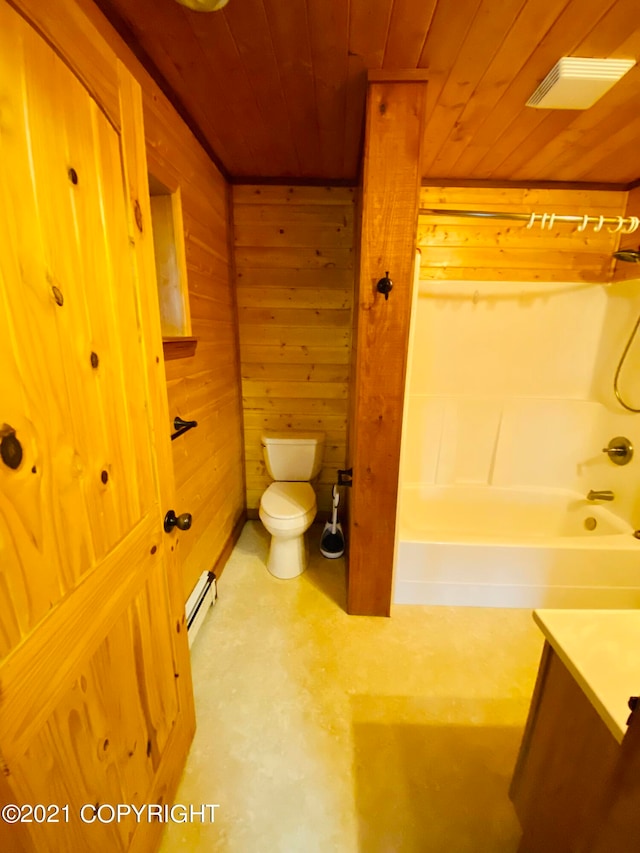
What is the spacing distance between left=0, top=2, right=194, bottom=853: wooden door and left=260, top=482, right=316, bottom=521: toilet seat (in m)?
1.01

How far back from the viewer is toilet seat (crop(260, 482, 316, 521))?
191 centimetres

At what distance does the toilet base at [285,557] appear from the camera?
2.01 metres

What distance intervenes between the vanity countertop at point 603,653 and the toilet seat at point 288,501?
4.23 feet

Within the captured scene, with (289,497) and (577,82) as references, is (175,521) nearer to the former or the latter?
(289,497)

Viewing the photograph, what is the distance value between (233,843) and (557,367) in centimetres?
270

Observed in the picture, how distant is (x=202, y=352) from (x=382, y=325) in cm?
89

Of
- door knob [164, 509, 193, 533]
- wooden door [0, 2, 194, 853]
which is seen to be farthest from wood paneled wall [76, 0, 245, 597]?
wooden door [0, 2, 194, 853]

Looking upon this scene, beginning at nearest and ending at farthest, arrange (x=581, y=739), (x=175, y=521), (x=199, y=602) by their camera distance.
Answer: (x=581, y=739) → (x=175, y=521) → (x=199, y=602)

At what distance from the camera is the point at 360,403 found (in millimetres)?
1485

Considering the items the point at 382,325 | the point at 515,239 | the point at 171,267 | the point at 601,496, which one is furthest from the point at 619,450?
the point at 171,267

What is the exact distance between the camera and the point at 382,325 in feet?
4.62

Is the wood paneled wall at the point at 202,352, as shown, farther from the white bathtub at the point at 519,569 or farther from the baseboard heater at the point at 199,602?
the white bathtub at the point at 519,569

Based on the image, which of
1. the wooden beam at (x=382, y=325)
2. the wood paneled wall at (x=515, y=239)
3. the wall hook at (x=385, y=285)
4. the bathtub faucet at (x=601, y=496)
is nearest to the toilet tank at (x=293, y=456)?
the wooden beam at (x=382, y=325)

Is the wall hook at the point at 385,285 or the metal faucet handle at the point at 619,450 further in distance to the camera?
the metal faucet handle at the point at 619,450
